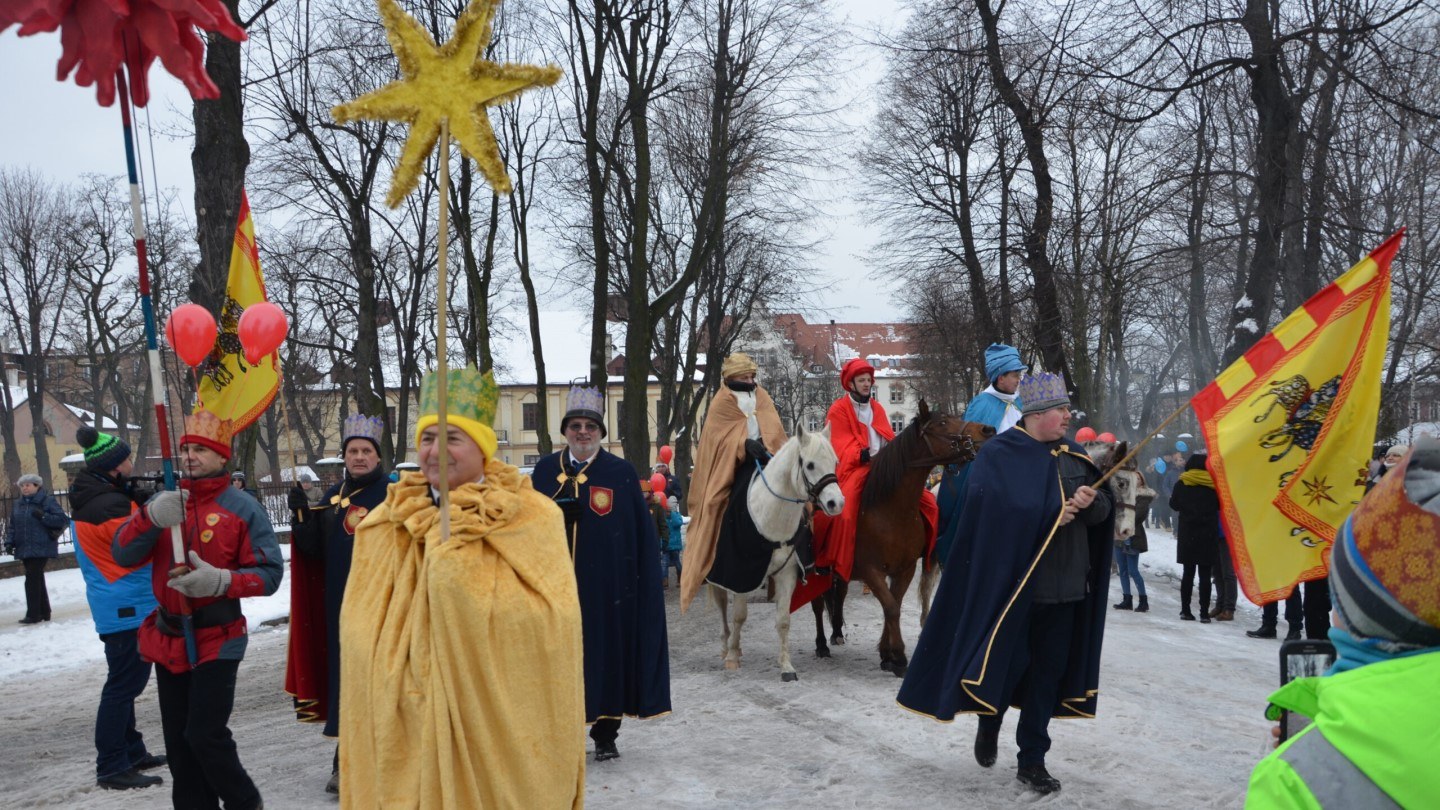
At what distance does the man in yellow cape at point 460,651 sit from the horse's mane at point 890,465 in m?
5.72

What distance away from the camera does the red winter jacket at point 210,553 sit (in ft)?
16.1

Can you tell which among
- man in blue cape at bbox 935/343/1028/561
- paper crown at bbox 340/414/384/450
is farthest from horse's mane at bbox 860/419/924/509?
paper crown at bbox 340/414/384/450

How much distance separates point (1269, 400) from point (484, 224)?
21.1m

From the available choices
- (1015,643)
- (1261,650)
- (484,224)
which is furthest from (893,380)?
(1015,643)

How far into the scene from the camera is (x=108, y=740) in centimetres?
651

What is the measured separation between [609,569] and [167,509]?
261 centimetres

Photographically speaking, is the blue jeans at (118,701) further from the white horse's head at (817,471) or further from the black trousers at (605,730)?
the white horse's head at (817,471)

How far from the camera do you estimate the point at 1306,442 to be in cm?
518

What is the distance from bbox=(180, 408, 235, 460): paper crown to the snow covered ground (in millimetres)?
→ 2066

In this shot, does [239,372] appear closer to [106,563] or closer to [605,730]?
[106,563]

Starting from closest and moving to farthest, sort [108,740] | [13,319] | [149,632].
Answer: [149,632] < [108,740] < [13,319]

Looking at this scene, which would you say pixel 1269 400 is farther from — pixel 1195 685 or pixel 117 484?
pixel 117 484

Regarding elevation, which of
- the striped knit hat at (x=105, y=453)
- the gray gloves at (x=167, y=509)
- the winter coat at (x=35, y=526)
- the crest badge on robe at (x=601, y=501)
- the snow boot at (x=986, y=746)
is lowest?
the snow boot at (x=986, y=746)

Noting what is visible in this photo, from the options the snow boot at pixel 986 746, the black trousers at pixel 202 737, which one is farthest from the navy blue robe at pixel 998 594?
the black trousers at pixel 202 737
